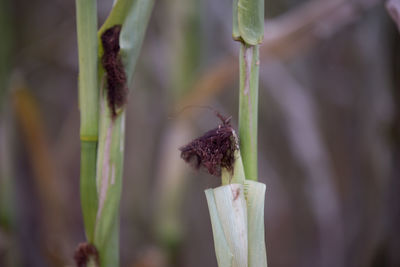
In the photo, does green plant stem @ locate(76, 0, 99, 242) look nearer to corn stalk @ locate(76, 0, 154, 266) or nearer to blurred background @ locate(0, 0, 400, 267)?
corn stalk @ locate(76, 0, 154, 266)

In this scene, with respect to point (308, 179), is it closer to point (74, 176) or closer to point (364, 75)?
point (364, 75)

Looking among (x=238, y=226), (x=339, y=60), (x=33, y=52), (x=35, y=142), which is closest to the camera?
(x=238, y=226)

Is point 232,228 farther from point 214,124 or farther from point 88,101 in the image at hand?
point 214,124

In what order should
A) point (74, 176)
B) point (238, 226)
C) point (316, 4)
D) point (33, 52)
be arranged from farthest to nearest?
point (74, 176) < point (33, 52) < point (316, 4) < point (238, 226)

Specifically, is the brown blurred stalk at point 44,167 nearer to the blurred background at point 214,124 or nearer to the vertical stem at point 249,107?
the blurred background at point 214,124

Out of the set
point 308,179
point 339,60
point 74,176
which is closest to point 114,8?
point 308,179

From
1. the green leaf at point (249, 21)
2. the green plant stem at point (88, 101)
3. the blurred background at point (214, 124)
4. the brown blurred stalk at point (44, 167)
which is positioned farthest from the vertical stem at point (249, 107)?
the brown blurred stalk at point (44, 167)

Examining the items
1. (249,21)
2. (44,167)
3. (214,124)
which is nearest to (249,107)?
(249,21)
